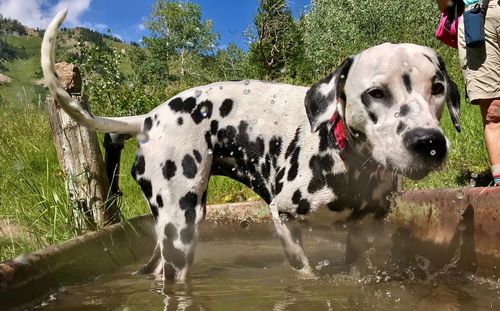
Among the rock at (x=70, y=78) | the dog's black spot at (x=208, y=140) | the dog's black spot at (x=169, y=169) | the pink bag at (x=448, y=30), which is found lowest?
the dog's black spot at (x=169, y=169)

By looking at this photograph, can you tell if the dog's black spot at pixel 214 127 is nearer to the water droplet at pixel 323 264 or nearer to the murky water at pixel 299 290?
the murky water at pixel 299 290

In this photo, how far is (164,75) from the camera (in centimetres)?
7150

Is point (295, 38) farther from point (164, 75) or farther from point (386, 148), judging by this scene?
point (386, 148)

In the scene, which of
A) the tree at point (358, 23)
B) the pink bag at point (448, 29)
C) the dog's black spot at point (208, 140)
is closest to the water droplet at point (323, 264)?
the dog's black spot at point (208, 140)

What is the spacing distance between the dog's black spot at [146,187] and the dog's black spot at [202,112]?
48cm

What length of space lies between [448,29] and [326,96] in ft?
7.20

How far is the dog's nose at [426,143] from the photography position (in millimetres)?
2340

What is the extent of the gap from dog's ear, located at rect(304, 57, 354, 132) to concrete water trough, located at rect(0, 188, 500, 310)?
96 cm

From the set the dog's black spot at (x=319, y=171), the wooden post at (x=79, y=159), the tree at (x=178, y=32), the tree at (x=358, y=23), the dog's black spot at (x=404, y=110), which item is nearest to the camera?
the dog's black spot at (x=404, y=110)

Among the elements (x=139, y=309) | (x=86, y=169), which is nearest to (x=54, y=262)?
(x=139, y=309)

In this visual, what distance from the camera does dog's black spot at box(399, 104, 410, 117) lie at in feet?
8.02

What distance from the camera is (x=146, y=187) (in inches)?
140

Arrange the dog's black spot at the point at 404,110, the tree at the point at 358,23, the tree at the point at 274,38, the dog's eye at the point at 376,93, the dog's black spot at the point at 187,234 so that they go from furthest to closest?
1. the tree at the point at 274,38
2. the tree at the point at 358,23
3. the dog's black spot at the point at 187,234
4. the dog's eye at the point at 376,93
5. the dog's black spot at the point at 404,110

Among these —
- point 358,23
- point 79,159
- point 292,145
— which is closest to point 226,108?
point 292,145
